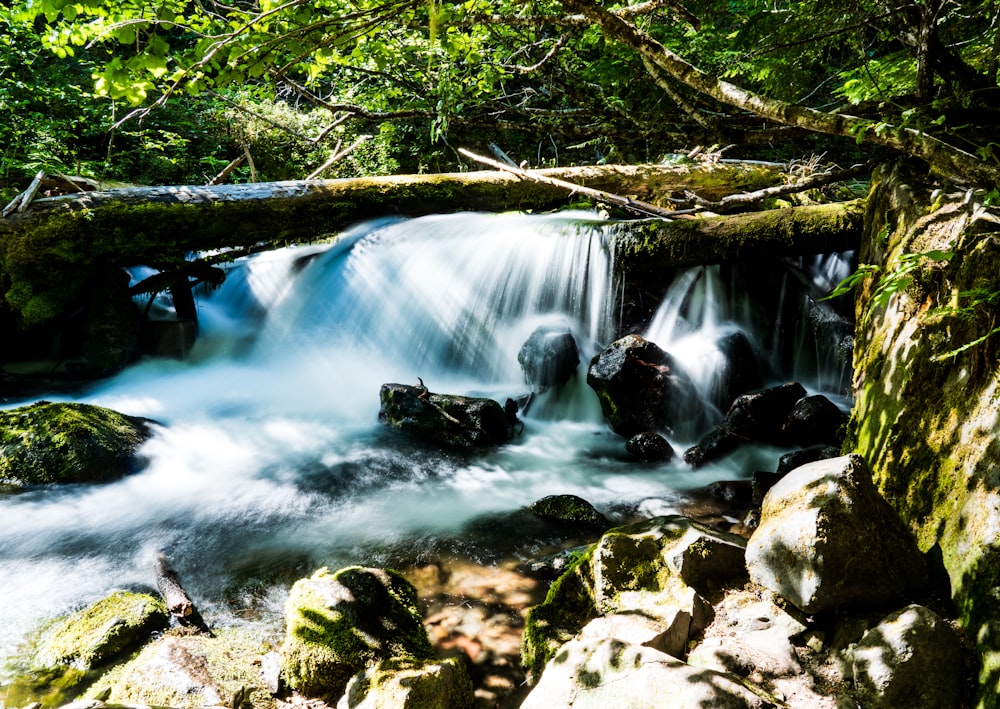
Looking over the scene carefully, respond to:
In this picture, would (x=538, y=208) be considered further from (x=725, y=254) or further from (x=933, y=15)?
(x=933, y=15)

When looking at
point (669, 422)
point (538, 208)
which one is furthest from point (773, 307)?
point (538, 208)

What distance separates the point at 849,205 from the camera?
6711 millimetres

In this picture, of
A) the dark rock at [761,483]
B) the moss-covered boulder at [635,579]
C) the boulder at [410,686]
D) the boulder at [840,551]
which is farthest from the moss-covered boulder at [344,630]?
the dark rock at [761,483]

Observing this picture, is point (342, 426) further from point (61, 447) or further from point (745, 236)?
point (745, 236)

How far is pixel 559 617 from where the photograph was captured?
3.09m

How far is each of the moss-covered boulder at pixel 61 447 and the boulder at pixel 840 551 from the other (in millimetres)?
5735

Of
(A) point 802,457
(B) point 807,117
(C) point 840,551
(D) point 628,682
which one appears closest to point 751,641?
(C) point 840,551

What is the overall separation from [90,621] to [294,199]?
692 centimetres

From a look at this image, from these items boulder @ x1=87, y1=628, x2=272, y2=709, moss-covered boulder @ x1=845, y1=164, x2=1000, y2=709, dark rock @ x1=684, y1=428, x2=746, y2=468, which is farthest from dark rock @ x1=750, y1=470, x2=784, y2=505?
boulder @ x1=87, y1=628, x2=272, y2=709

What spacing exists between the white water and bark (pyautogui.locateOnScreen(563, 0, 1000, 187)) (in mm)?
3192

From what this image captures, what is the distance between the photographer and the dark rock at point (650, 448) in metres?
5.98

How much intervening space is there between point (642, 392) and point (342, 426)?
11.9 feet

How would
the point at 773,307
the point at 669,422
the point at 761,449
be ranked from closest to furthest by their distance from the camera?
the point at 761,449
the point at 669,422
the point at 773,307

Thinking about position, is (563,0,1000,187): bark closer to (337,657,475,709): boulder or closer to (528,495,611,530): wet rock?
(528,495,611,530): wet rock
